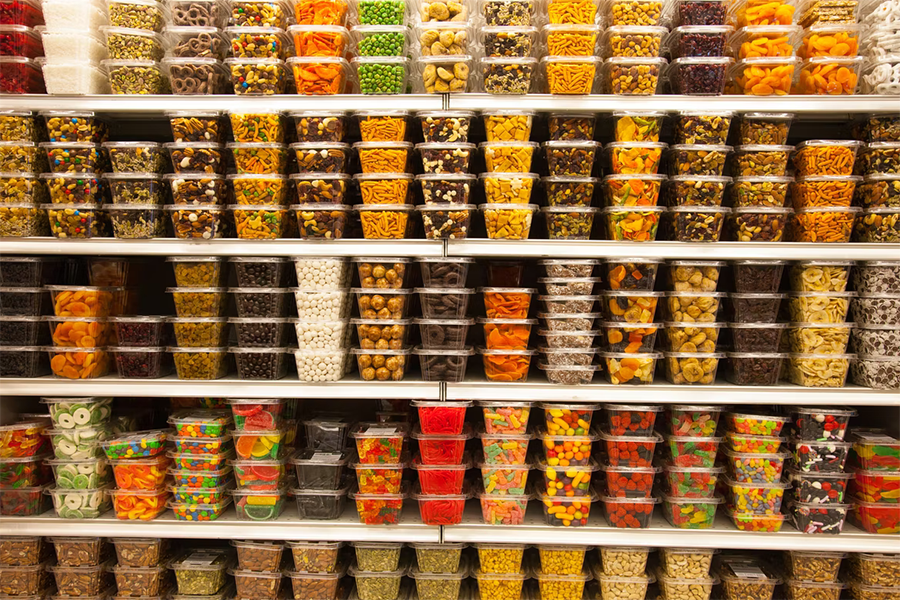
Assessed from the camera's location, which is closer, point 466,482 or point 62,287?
point 62,287

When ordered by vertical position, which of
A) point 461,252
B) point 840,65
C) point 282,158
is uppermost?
point 840,65

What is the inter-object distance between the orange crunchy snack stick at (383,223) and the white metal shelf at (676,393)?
606mm

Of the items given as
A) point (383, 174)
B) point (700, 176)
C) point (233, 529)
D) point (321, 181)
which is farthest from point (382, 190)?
point (233, 529)

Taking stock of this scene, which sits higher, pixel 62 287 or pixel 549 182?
pixel 549 182

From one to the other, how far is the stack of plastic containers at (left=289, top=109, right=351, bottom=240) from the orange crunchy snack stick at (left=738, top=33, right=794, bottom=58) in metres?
1.50

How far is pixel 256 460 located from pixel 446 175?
128 centimetres

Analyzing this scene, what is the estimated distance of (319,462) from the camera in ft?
6.35

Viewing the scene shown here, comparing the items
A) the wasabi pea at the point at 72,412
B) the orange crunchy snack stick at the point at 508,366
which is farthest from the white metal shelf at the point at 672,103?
the wasabi pea at the point at 72,412

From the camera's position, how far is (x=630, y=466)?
6.30 ft

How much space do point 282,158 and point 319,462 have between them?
1165 millimetres

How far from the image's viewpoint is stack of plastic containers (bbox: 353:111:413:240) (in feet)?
6.18

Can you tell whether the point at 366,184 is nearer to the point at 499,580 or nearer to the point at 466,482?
the point at 466,482

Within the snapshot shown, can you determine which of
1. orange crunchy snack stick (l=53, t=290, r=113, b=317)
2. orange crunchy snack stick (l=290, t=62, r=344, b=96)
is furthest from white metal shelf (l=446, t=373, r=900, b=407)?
orange crunchy snack stick (l=53, t=290, r=113, b=317)

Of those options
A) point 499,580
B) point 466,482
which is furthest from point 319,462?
point 499,580
